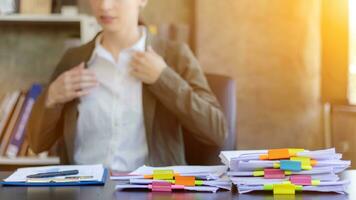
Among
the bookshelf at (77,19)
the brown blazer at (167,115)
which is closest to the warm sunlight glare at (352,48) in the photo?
the brown blazer at (167,115)

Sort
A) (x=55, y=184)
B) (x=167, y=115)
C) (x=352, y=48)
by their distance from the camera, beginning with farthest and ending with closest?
(x=352, y=48) < (x=167, y=115) < (x=55, y=184)

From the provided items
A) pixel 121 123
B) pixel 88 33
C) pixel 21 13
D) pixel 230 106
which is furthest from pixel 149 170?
pixel 21 13

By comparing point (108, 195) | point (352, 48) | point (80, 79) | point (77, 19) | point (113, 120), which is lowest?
point (108, 195)

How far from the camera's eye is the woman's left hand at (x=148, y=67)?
5.44ft

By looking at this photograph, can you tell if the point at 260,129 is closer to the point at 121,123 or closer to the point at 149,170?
the point at 121,123

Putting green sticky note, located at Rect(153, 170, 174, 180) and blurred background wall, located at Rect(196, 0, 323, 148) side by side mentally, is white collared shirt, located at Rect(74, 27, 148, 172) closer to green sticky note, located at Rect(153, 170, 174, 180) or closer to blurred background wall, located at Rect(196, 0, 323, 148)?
green sticky note, located at Rect(153, 170, 174, 180)

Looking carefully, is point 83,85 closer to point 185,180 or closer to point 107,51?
point 107,51

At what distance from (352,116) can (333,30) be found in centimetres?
32

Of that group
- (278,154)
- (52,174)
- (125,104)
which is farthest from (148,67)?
(278,154)

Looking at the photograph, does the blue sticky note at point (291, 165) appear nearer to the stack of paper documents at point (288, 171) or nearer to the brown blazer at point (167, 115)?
the stack of paper documents at point (288, 171)

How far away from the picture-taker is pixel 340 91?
2.14 m

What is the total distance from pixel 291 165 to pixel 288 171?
1cm

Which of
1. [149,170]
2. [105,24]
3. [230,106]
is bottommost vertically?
[149,170]

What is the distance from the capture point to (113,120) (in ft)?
5.52
